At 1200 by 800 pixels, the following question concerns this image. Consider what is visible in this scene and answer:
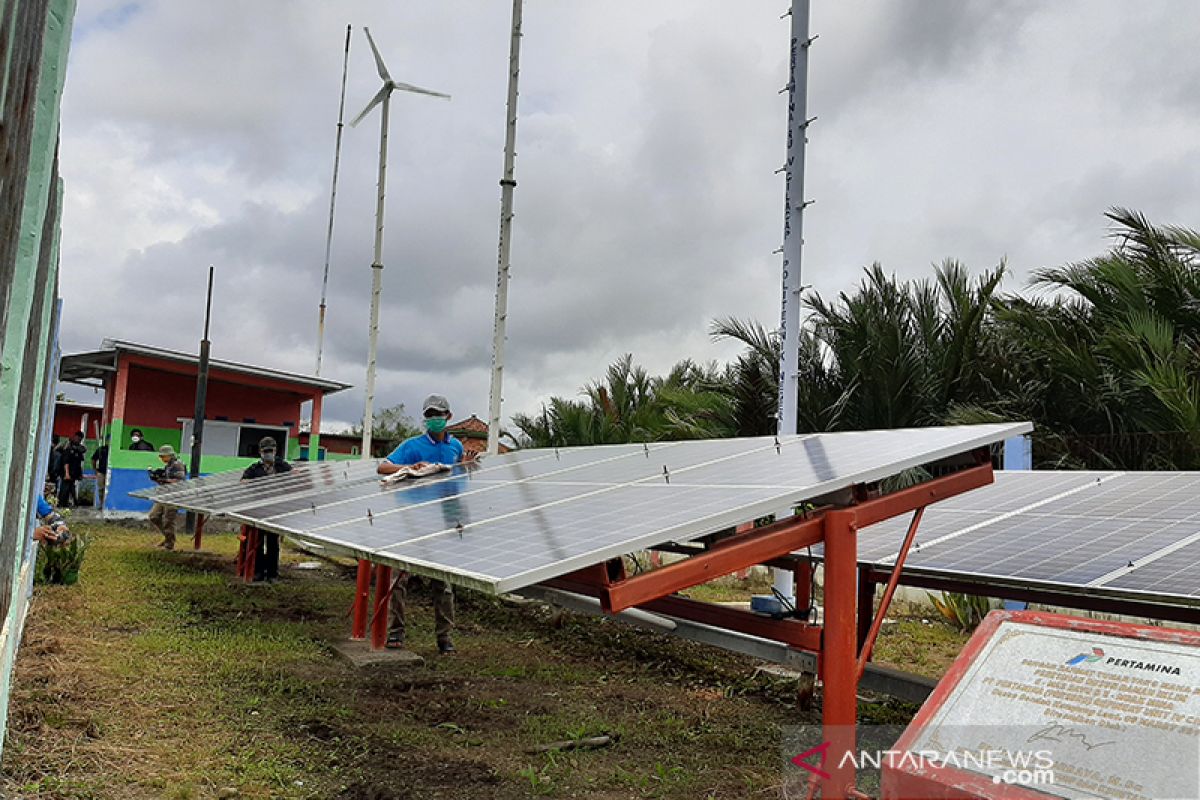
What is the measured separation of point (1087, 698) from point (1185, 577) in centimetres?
238

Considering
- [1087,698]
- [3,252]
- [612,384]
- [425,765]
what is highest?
[612,384]

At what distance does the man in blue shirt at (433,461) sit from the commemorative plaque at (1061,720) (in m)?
6.33

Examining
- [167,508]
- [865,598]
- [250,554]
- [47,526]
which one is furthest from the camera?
[167,508]

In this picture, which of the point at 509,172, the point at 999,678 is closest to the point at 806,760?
the point at 999,678

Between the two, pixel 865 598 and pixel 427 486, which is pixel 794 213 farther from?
pixel 427 486

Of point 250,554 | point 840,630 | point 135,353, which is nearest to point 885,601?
point 840,630

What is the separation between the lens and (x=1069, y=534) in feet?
20.6

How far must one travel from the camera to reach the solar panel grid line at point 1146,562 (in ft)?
16.8

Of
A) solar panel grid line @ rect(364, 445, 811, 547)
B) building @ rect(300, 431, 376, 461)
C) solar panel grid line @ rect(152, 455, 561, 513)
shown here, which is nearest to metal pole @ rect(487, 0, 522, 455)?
solar panel grid line @ rect(152, 455, 561, 513)

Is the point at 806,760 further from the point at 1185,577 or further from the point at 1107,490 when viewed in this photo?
the point at 1107,490

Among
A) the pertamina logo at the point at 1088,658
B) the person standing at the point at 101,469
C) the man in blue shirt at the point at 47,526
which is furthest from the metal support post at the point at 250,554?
the pertamina logo at the point at 1088,658

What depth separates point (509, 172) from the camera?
1619 centimetres

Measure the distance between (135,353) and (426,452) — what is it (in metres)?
15.8

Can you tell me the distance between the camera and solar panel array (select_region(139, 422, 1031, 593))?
425 centimetres
